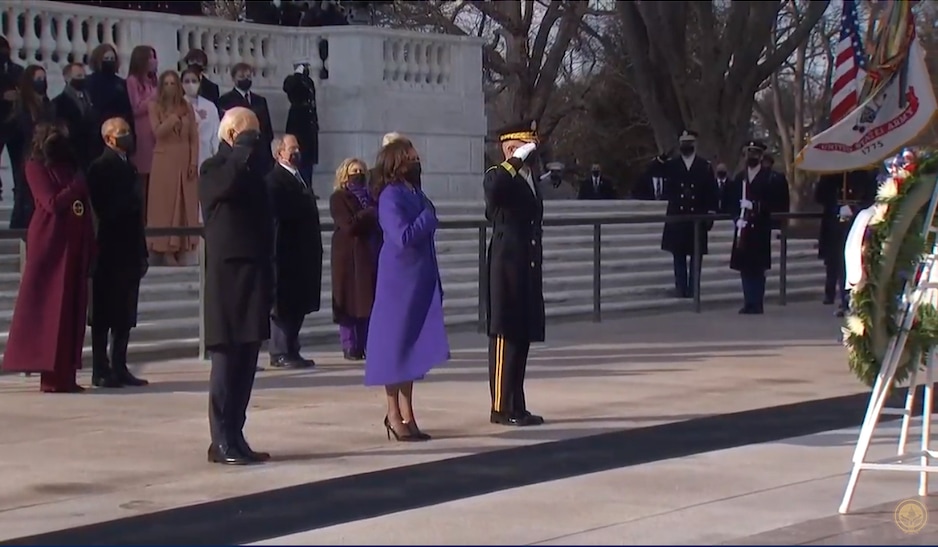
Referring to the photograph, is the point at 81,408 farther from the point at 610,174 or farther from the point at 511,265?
the point at 610,174

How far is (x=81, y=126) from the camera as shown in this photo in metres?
14.7

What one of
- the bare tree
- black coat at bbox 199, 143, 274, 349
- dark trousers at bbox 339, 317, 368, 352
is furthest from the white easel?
dark trousers at bbox 339, 317, 368, 352

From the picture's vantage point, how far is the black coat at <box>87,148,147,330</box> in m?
11.6

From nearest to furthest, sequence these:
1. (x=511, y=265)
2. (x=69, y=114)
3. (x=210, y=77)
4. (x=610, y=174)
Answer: (x=511, y=265) < (x=69, y=114) < (x=210, y=77) < (x=610, y=174)

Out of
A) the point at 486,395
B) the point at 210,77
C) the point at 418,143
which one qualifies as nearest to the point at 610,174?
the point at 418,143

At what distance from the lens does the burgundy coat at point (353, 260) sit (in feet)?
43.1

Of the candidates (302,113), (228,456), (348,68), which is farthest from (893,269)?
(348,68)

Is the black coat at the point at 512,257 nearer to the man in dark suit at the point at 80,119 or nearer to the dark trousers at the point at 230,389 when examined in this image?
the dark trousers at the point at 230,389

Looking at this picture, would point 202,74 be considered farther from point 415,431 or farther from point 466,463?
point 466,463

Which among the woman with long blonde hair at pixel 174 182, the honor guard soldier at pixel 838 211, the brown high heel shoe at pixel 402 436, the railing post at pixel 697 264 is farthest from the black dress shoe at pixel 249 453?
the railing post at pixel 697 264

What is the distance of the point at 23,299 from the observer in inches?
447

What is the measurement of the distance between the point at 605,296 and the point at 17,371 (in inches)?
324

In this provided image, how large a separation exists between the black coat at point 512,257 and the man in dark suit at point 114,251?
10.2ft

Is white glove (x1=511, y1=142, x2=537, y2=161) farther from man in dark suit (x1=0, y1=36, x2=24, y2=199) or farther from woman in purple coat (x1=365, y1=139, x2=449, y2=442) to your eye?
man in dark suit (x1=0, y1=36, x2=24, y2=199)
